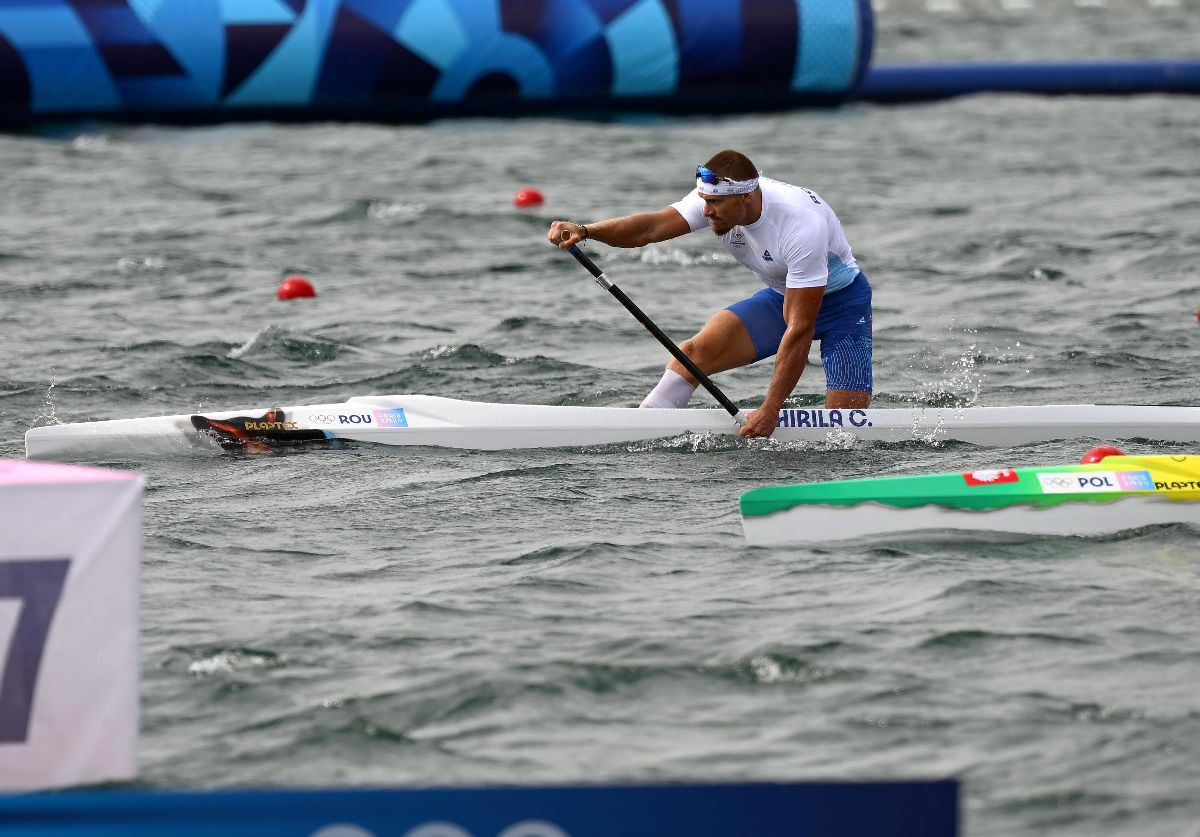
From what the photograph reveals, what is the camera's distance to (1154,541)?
7.80m

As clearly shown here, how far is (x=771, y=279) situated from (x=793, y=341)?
52 centimetres

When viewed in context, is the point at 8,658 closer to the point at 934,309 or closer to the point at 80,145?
the point at 934,309

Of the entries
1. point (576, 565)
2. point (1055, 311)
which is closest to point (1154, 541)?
point (576, 565)

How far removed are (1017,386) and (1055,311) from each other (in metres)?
2.56

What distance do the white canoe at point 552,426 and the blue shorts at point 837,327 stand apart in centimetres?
22

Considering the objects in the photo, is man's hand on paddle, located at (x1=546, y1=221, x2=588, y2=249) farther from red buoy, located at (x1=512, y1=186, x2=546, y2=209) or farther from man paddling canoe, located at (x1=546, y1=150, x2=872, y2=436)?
red buoy, located at (x1=512, y1=186, x2=546, y2=209)

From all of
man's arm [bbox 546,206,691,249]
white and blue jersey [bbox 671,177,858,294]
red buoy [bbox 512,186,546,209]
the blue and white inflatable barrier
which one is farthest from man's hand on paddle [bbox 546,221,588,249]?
the blue and white inflatable barrier

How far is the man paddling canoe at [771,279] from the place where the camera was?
910cm

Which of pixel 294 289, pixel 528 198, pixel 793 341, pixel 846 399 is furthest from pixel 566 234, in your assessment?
pixel 528 198

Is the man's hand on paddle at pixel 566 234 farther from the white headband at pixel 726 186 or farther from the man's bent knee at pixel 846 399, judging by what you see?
the man's bent knee at pixel 846 399

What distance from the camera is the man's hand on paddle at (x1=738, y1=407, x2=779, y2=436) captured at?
9.36 meters

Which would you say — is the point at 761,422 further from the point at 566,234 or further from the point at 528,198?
the point at 528,198

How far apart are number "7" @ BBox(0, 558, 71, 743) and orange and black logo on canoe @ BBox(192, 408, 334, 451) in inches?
215

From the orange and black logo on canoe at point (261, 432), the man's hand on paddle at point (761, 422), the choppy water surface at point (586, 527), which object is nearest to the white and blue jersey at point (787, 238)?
the man's hand on paddle at point (761, 422)
